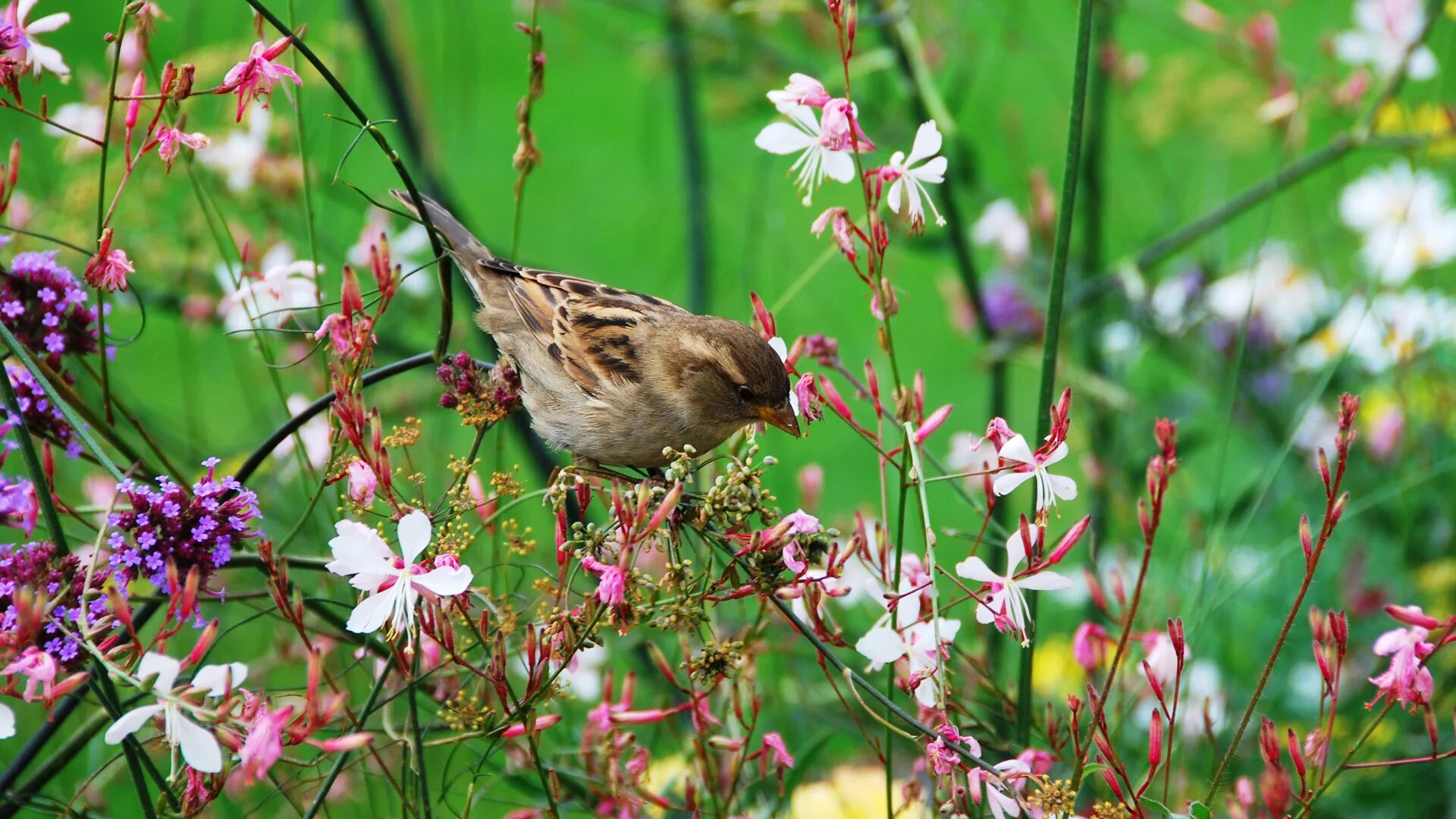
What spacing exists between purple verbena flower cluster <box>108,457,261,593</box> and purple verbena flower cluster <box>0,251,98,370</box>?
0.33 m

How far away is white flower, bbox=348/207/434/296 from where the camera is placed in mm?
2604

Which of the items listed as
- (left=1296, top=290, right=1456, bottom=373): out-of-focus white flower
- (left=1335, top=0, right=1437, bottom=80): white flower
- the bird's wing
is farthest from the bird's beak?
(left=1335, top=0, right=1437, bottom=80): white flower

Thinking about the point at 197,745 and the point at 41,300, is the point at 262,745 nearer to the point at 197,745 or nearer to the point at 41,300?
the point at 197,745

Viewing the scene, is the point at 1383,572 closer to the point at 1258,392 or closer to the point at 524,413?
the point at 1258,392

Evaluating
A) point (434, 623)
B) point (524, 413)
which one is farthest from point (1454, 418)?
point (434, 623)

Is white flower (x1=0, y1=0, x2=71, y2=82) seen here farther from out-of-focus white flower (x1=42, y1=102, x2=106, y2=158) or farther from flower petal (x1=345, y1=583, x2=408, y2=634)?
flower petal (x1=345, y1=583, x2=408, y2=634)

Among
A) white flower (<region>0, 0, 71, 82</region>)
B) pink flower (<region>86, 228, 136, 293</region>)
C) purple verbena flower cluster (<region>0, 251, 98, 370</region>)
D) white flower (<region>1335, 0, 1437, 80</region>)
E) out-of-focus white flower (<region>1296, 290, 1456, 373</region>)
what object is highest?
white flower (<region>1335, 0, 1437, 80</region>)

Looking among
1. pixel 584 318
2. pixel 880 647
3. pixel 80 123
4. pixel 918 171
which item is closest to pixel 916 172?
pixel 918 171

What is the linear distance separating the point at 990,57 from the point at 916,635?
4982 mm

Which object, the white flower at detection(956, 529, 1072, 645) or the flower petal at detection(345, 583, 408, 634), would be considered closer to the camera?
the flower petal at detection(345, 583, 408, 634)

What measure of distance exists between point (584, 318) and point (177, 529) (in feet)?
4.70

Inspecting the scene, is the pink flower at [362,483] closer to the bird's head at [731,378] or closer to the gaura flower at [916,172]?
the gaura flower at [916,172]

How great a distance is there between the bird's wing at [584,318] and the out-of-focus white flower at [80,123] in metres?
0.77

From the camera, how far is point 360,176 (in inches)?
244
